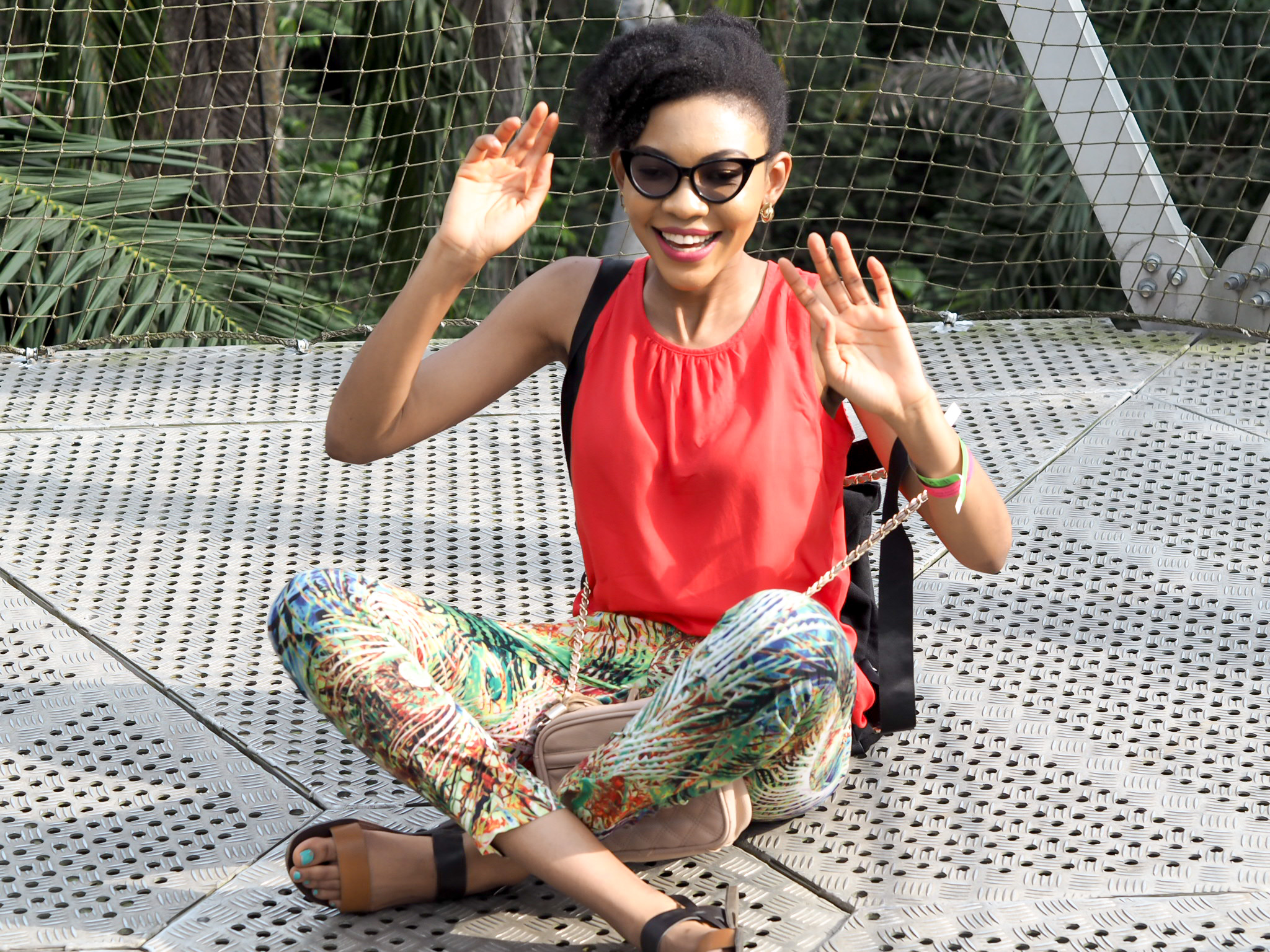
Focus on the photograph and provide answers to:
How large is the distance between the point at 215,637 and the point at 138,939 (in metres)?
0.70

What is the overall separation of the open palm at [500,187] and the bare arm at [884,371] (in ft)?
1.06

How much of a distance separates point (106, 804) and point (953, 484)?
3.84ft

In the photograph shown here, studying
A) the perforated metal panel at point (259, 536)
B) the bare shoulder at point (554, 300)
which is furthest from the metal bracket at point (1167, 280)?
the bare shoulder at point (554, 300)

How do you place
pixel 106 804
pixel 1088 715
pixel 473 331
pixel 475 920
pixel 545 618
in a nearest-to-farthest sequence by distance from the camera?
pixel 475 920
pixel 473 331
pixel 106 804
pixel 1088 715
pixel 545 618

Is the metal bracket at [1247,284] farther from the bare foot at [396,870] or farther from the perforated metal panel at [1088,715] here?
the bare foot at [396,870]

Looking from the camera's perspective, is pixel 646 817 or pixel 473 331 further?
pixel 473 331

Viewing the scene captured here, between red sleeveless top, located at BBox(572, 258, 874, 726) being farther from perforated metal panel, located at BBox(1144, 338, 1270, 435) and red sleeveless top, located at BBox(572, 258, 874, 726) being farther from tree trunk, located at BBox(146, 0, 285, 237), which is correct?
tree trunk, located at BBox(146, 0, 285, 237)

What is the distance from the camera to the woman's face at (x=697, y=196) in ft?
5.71

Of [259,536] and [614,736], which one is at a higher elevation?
[614,736]

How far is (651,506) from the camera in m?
1.79

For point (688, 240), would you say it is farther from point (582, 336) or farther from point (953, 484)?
point (953, 484)

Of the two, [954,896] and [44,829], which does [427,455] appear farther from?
[954,896]

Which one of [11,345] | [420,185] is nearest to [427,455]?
[11,345]

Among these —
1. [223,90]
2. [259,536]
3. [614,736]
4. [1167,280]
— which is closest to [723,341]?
[614,736]
